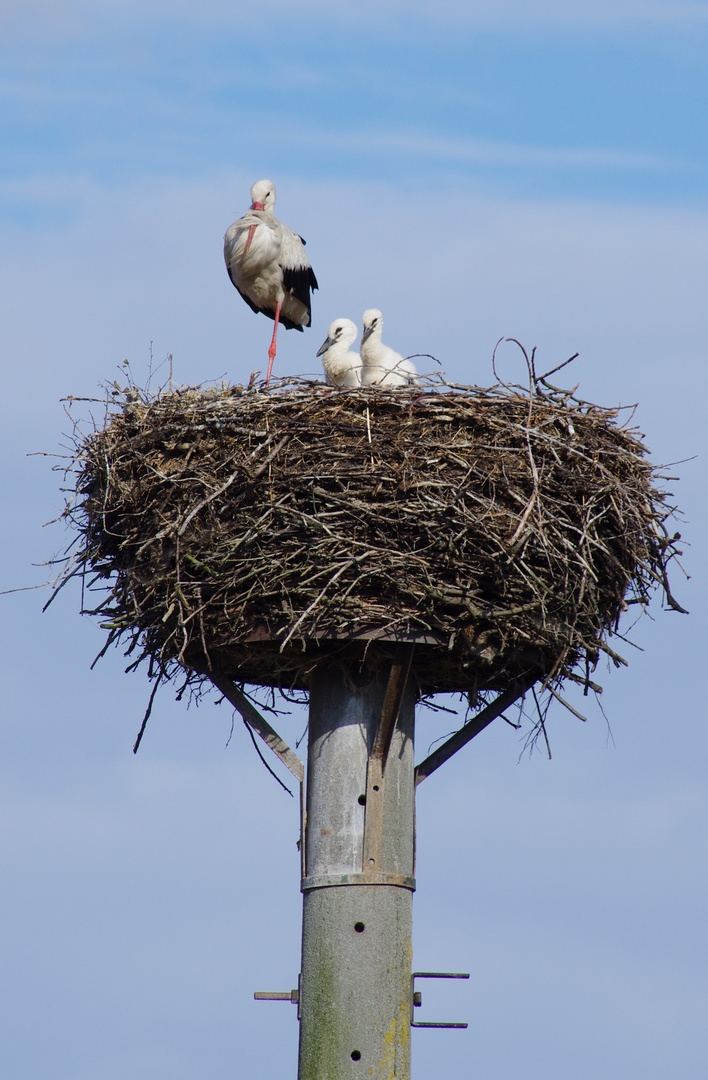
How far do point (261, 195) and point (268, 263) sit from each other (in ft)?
2.68

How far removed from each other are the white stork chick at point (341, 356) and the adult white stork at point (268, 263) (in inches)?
61.1

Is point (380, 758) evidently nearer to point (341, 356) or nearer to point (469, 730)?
point (469, 730)

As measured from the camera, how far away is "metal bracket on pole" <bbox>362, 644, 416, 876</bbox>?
306 inches

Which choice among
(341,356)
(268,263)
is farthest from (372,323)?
(268,263)

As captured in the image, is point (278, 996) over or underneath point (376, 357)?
underneath

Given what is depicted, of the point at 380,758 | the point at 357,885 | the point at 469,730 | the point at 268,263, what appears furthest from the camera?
the point at 268,263

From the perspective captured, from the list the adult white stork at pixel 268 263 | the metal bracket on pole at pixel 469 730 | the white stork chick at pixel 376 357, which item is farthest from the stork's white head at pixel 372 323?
the metal bracket on pole at pixel 469 730

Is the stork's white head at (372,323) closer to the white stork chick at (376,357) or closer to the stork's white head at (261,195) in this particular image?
the white stork chick at (376,357)

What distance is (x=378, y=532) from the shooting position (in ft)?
25.8

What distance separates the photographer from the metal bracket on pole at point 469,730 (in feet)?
27.3

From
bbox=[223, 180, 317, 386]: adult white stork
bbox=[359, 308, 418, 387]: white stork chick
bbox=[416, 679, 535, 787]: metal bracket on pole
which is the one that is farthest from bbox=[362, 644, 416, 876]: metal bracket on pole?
bbox=[223, 180, 317, 386]: adult white stork

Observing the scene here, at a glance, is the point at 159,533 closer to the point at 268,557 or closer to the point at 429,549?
the point at 268,557

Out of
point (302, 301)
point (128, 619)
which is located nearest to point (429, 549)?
point (128, 619)

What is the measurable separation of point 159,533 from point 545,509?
6.71 feet
